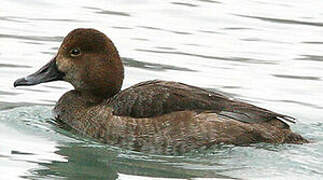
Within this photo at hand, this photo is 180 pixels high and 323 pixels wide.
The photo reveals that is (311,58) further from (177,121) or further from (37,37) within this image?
(177,121)

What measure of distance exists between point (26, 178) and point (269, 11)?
7.05m

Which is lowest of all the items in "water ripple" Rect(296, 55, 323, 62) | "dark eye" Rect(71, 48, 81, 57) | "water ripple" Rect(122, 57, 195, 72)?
"water ripple" Rect(122, 57, 195, 72)

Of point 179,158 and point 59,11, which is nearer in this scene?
point 179,158

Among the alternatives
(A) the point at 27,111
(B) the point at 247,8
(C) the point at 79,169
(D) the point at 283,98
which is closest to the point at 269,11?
(B) the point at 247,8

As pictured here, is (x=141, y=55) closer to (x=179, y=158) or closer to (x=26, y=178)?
(x=179, y=158)

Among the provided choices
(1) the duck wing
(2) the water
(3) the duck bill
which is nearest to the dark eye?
(3) the duck bill

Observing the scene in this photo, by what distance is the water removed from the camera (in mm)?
8922

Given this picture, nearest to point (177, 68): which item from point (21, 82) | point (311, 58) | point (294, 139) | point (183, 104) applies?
point (311, 58)

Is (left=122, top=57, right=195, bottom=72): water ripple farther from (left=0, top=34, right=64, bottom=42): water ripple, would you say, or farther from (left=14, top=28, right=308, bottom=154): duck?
(left=14, top=28, right=308, bottom=154): duck

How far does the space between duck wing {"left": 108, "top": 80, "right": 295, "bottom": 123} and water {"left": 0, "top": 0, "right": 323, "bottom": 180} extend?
30 centimetres

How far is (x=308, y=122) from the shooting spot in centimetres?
1040

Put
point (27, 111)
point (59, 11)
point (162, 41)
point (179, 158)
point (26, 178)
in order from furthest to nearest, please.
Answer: point (59, 11) → point (162, 41) → point (27, 111) → point (179, 158) → point (26, 178)

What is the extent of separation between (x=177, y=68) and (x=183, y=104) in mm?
2749

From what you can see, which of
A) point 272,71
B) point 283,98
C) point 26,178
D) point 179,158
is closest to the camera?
point 26,178
